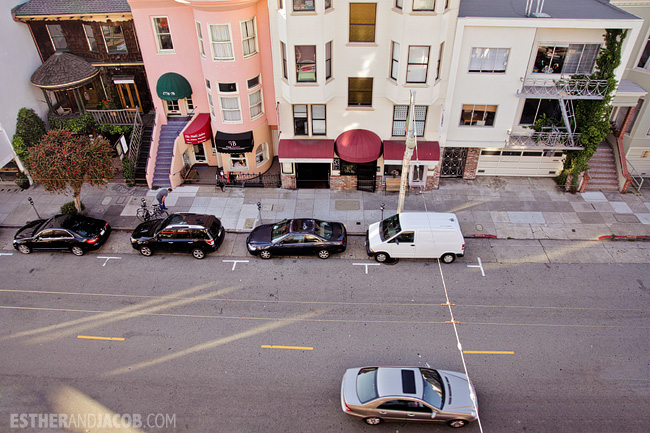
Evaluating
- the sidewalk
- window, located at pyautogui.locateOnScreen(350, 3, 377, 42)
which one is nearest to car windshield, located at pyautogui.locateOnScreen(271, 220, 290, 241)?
the sidewalk

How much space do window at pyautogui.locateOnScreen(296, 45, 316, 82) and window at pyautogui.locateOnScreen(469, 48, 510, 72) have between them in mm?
7602

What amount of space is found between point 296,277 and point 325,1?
1207cm

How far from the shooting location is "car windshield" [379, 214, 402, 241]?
17.5 m

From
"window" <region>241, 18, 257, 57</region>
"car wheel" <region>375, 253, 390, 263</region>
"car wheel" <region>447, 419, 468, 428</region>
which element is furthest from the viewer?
"window" <region>241, 18, 257, 57</region>

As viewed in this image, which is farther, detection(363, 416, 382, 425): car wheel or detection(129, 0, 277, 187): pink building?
detection(129, 0, 277, 187): pink building

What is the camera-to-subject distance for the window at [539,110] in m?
21.2

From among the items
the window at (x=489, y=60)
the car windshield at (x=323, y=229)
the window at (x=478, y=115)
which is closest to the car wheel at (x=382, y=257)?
the car windshield at (x=323, y=229)

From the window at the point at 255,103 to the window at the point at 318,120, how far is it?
3324 mm

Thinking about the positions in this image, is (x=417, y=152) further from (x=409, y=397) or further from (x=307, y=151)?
(x=409, y=397)

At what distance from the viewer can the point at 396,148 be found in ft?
69.9

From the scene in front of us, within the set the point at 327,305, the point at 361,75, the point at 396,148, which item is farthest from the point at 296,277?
the point at 361,75

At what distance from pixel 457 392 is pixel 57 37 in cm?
2734

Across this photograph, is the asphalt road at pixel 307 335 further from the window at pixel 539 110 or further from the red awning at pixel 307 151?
the window at pixel 539 110

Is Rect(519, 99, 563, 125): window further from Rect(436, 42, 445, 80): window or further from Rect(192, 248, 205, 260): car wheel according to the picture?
Rect(192, 248, 205, 260): car wheel
